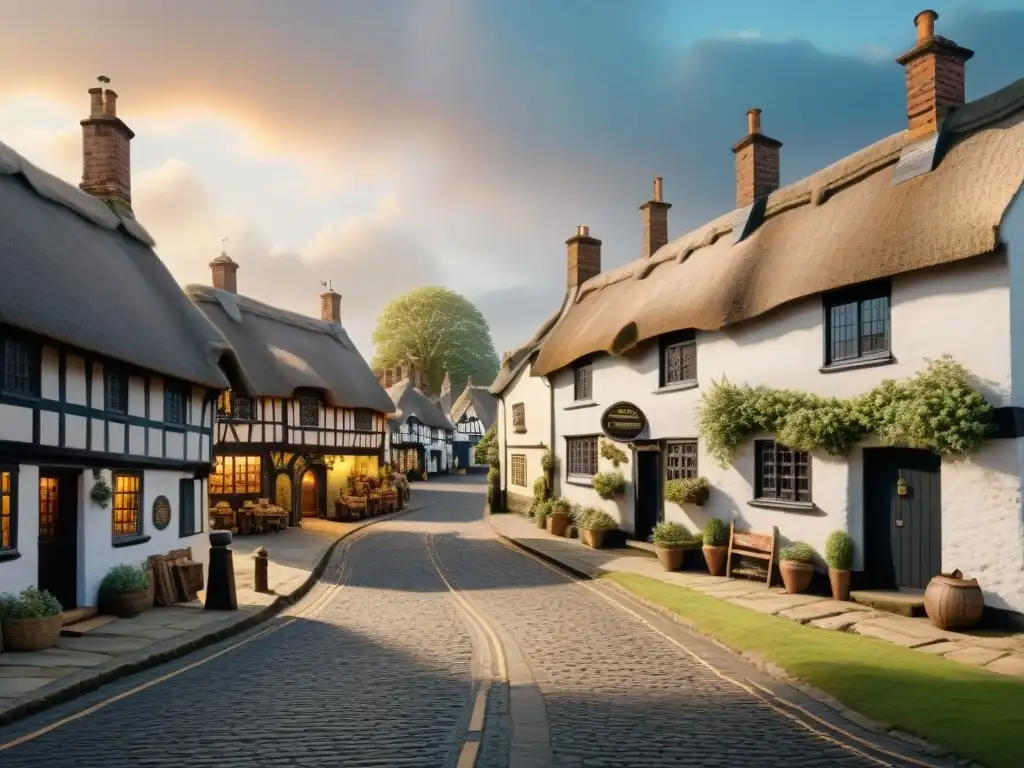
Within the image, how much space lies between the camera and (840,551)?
14.0m

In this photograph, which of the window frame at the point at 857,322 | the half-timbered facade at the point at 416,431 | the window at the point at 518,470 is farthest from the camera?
the half-timbered facade at the point at 416,431

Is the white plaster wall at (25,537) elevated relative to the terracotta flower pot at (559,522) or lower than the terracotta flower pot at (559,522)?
elevated

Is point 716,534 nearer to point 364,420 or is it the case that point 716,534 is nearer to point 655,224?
point 655,224

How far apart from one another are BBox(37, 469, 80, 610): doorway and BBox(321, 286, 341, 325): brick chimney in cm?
2932

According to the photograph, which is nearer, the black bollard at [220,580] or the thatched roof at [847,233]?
the thatched roof at [847,233]

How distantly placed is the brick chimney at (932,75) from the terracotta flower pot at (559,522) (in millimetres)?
15623

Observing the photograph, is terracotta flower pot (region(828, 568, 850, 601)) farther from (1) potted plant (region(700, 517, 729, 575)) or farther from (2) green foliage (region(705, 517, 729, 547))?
(2) green foliage (region(705, 517, 729, 547))

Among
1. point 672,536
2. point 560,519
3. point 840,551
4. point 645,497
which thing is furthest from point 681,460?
point 560,519

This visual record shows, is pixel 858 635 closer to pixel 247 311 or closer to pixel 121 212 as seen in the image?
pixel 121 212

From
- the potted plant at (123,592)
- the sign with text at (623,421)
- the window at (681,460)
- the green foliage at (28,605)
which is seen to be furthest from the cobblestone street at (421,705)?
the sign with text at (623,421)

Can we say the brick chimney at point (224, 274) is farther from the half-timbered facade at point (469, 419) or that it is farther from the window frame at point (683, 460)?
the half-timbered facade at point (469, 419)

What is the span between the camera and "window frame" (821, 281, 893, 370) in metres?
13.8

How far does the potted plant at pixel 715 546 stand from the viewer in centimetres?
1702

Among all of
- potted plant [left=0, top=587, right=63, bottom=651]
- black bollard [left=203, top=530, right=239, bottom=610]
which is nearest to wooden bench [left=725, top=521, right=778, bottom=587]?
black bollard [left=203, top=530, right=239, bottom=610]
